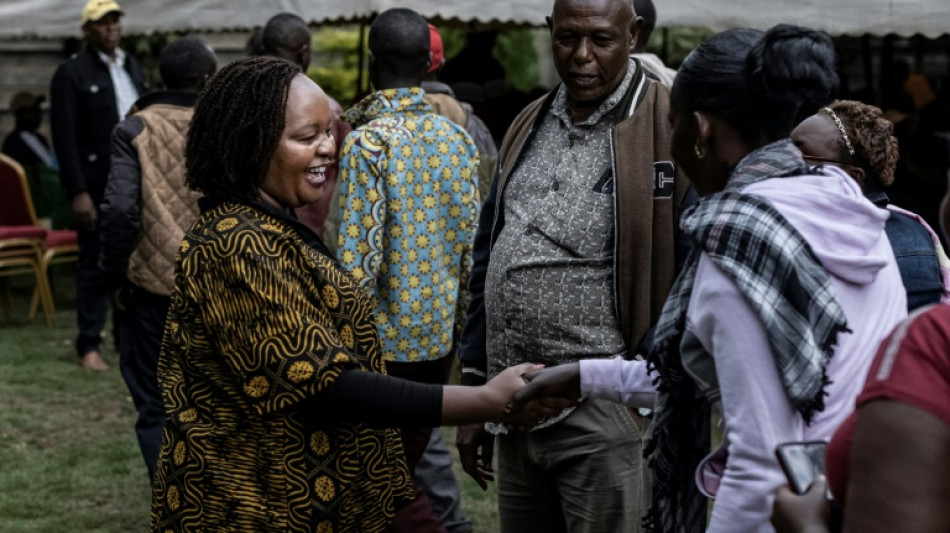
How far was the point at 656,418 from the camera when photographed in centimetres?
280

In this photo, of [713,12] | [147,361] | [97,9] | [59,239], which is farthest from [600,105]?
[59,239]

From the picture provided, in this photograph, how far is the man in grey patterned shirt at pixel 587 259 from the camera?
366 centimetres

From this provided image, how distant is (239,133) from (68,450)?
16.5 feet

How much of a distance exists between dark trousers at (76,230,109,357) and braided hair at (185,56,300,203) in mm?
7000

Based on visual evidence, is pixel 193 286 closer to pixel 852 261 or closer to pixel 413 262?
pixel 852 261

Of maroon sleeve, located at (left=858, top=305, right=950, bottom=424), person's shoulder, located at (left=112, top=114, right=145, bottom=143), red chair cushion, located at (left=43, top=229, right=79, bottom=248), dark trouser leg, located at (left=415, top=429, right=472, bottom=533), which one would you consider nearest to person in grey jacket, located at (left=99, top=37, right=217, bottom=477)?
person's shoulder, located at (left=112, top=114, right=145, bottom=143)

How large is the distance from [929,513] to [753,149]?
1032mm

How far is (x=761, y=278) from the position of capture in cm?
237

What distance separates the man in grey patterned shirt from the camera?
3664 mm

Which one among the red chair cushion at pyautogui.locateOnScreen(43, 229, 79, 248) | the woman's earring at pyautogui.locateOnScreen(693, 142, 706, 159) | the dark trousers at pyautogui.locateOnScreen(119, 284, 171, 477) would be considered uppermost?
the woman's earring at pyautogui.locateOnScreen(693, 142, 706, 159)

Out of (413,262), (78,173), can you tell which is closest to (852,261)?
(413,262)

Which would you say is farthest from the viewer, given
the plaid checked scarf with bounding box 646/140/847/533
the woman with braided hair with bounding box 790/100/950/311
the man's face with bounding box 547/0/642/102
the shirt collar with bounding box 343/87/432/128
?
the shirt collar with bounding box 343/87/432/128

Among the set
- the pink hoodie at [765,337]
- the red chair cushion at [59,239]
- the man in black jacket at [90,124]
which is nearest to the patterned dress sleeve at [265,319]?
the pink hoodie at [765,337]

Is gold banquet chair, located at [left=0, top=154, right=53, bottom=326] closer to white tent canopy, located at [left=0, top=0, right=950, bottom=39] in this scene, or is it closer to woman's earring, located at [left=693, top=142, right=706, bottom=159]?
white tent canopy, located at [left=0, top=0, right=950, bottom=39]
